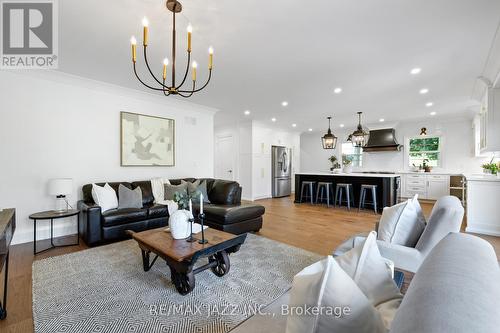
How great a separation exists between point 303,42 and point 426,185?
693 cm

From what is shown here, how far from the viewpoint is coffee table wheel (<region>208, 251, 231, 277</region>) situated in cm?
239

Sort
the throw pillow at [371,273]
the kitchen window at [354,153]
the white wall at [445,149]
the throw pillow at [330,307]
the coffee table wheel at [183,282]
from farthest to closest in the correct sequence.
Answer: the kitchen window at [354,153]
the white wall at [445,149]
the coffee table wheel at [183,282]
the throw pillow at [371,273]
the throw pillow at [330,307]

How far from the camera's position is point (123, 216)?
3.49 meters

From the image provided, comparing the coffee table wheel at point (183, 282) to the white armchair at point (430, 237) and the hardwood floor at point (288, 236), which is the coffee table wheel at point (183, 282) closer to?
the hardwood floor at point (288, 236)

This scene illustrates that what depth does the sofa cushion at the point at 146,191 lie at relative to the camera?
4.22m

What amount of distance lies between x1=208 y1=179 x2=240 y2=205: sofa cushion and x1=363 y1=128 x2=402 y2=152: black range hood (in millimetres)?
5988

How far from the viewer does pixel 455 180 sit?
22.3 feet

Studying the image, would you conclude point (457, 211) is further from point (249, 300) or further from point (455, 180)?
point (455, 180)

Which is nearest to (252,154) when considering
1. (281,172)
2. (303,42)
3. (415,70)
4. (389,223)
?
(281,172)

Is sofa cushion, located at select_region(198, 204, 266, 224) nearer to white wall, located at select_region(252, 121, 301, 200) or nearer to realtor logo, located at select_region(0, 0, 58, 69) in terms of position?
realtor logo, located at select_region(0, 0, 58, 69)

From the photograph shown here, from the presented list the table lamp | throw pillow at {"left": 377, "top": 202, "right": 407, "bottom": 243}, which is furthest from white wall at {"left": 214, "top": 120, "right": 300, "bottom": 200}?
throw pillow at {"left": 377, "top": 202, "right": 407, "bottom": 243}

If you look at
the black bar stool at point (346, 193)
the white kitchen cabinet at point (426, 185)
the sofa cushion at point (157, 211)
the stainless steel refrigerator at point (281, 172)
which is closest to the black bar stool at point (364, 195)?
the black bar stool at point (346, 193)

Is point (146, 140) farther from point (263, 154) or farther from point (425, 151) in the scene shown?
point (425, 151)

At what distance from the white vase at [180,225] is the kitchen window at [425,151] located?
8239 mm
